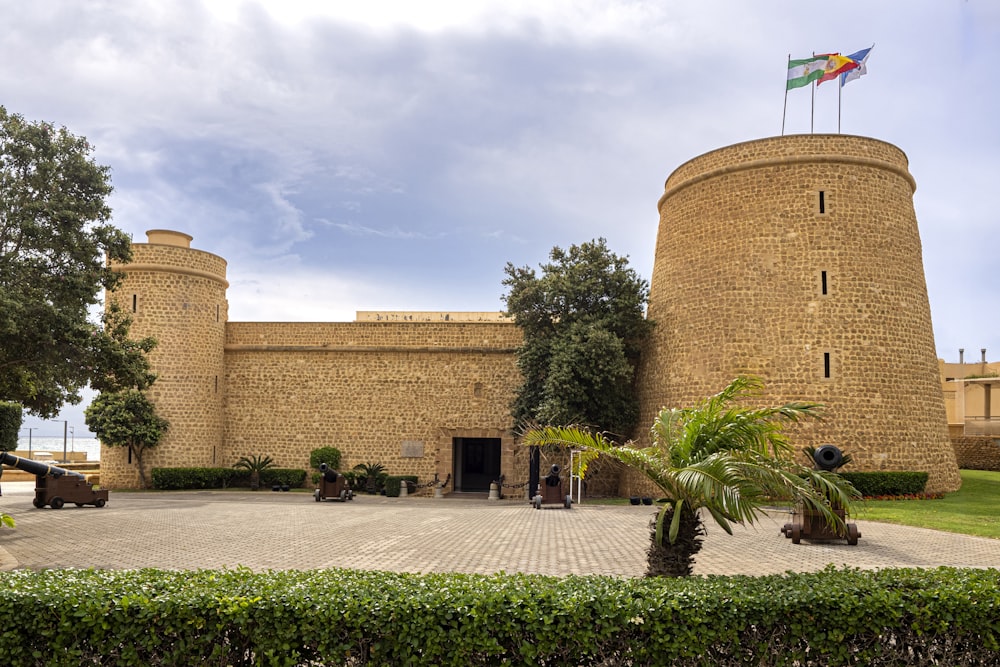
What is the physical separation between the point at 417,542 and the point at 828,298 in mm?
12991

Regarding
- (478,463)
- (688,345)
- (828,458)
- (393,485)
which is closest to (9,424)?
(393,485)

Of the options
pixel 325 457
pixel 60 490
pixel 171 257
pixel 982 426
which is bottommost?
pixel 60 490

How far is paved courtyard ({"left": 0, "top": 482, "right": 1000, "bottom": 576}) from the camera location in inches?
369

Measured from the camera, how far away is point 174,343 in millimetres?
23609

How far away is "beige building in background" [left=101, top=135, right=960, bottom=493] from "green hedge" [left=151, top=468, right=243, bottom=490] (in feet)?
1.47

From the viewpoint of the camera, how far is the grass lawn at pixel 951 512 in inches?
520

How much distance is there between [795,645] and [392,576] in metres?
2.85

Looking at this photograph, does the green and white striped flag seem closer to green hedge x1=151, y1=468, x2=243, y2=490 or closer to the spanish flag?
the spanish flag

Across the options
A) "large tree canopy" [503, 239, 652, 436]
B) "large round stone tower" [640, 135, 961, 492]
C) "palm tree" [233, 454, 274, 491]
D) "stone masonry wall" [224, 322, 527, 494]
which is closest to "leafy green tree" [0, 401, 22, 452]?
"stone masonry wall" [224, 322, 527, 494]

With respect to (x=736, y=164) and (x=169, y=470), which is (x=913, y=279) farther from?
(x=169, y=470)

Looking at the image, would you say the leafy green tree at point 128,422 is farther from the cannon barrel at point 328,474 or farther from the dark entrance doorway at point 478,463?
the dark entrance doorway at point 478,463

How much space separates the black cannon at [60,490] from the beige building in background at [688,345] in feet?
20.6

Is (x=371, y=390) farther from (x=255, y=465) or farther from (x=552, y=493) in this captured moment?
(x=552, y=493)

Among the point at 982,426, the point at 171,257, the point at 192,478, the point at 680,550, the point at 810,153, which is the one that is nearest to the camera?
the point at 680,550
